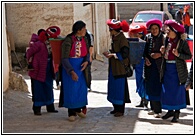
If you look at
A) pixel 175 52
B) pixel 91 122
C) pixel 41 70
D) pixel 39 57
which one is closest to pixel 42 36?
pixel 39 57

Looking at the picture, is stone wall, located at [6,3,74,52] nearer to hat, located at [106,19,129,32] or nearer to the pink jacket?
the pink jacket

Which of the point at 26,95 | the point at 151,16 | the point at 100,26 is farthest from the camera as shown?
the point at 151,16

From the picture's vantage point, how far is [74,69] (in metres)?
7.95

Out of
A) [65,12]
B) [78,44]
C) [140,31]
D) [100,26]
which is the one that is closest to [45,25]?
[65,12]

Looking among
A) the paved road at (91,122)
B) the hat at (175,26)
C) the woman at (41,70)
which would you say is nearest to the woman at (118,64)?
the paved road at (91,122)

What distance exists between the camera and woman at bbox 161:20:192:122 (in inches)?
301

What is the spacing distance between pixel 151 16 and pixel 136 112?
14.4 meters

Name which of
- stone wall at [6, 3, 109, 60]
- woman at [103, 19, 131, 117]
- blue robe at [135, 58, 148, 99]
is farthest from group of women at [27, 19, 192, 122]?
stone wall at [6, 3, 109, 60]

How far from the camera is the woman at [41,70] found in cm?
842

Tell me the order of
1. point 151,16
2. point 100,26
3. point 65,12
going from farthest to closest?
point 151,16 → point 100,26 → point 65,12

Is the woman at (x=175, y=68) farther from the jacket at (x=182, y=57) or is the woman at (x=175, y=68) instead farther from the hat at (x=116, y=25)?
the hat at (x=116, y=25)

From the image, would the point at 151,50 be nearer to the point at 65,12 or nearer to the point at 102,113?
the point at 102,113

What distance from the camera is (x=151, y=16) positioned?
2288cm

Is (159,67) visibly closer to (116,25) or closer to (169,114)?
(169,114)
